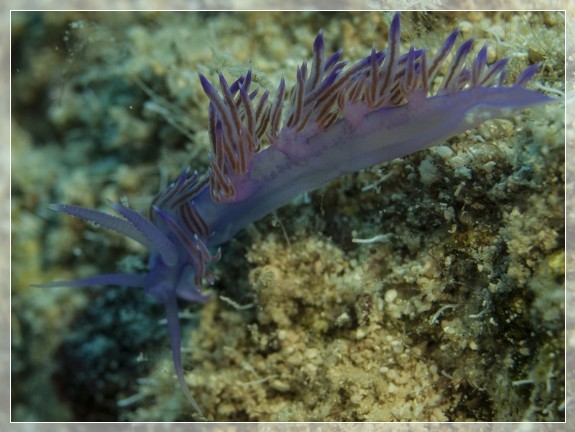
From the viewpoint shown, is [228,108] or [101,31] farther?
[101,31]

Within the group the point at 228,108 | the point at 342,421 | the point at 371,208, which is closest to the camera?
the point at 228,108

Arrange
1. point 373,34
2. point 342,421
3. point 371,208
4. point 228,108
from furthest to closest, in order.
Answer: point 373,34, point 371,208, point 342,421, point 228,108

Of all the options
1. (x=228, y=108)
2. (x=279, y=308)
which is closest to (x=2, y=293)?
(x=279, y=308)

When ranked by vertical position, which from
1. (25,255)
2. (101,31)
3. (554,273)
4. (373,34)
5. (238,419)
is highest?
(101,31)

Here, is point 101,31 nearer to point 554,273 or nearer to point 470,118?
point 470,118

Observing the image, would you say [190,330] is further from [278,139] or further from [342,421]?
[278,139]

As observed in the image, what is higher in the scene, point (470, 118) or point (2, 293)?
point (470, 118)
